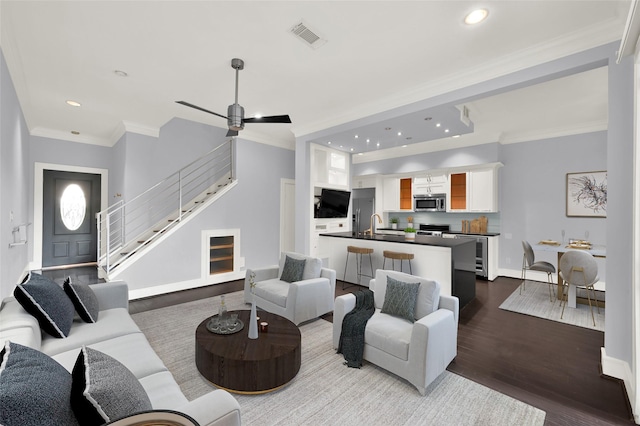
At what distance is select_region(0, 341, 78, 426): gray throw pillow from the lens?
2.82 ft

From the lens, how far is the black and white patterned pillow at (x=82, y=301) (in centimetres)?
252

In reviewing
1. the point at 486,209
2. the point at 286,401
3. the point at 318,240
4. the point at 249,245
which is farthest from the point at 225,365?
the point at 486,209

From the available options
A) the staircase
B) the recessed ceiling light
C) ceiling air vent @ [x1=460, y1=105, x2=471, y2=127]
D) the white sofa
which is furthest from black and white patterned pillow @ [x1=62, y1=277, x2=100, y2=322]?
ceiling air vent @ [x1=460, y1=105, x2=471, y2=127]

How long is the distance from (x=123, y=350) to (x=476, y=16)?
3887 mm

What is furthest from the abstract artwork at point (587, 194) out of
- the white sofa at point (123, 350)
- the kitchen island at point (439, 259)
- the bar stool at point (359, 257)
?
the white sofa at point (123, 350)

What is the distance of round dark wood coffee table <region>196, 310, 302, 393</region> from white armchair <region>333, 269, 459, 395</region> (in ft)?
2.19

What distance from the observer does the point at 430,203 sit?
721 cm

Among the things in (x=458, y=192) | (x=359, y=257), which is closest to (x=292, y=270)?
(x=359, y=257)

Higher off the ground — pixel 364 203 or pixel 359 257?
pixel 364 203

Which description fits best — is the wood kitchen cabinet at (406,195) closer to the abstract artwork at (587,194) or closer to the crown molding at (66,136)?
the abstract artwork at (587,194)

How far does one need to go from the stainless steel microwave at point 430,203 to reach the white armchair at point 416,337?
4.67 metres

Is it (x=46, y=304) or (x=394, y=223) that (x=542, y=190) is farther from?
(x=46, y=304)

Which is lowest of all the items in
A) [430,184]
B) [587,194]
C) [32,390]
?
[32,390]

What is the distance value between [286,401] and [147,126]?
18.2 feet
